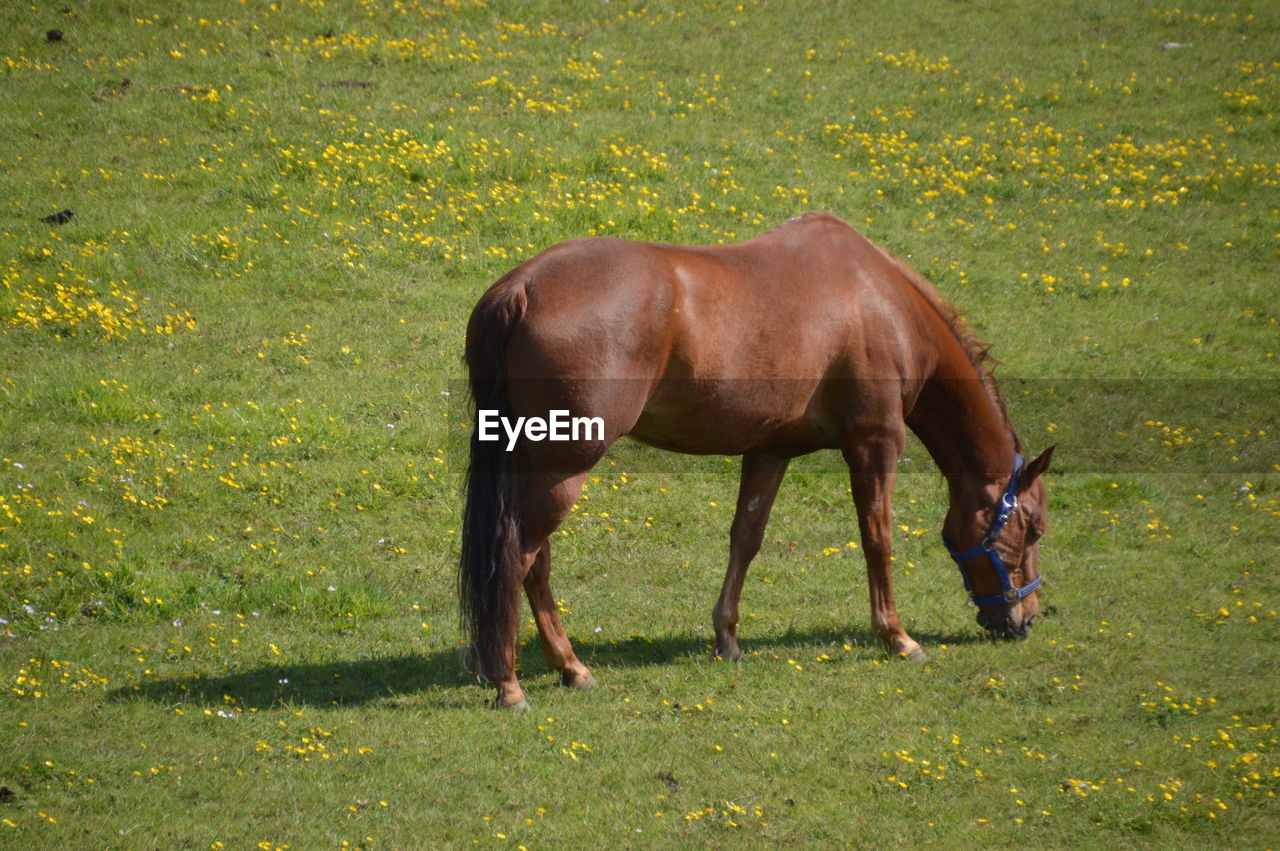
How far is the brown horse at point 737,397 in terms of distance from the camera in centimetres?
693

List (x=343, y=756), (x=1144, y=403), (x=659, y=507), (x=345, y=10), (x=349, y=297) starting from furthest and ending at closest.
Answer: (x=345, y=10) → (x=349, y=297) → (x=1144, y=403) → (x=659, y=507) → (x=343, y=756)

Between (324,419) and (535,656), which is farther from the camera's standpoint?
(324,419)

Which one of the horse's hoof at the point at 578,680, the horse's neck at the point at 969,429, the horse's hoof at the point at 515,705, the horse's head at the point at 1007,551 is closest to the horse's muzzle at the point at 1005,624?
the horse's head at the point at 1007,551

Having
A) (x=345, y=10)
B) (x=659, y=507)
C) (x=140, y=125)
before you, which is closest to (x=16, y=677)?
(x=659, y=507)

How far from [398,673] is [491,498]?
1614mm

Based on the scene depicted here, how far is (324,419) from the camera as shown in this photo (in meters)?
11.3

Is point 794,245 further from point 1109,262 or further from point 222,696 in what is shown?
point 1109,262

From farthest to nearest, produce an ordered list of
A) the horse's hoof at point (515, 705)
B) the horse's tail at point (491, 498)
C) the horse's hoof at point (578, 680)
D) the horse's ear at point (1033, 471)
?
the horse's ear at point (1033, 471) → the horse's hoof at point (578, 680) → the horse's hoof at point (515, 705) → the horse's tail at point (491, 498)

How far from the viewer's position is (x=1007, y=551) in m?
8.56

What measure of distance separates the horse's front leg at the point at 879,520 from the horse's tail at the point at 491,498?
7.98ft

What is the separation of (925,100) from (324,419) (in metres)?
11.6

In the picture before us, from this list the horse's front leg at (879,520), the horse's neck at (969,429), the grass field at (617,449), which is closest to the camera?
the grass field at (617,449)

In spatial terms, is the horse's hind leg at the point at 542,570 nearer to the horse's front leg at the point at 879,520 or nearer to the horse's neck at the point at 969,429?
the horse's front leg at the point at 879,520

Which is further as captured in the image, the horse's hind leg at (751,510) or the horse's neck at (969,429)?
the horse's neck at (969,429)
